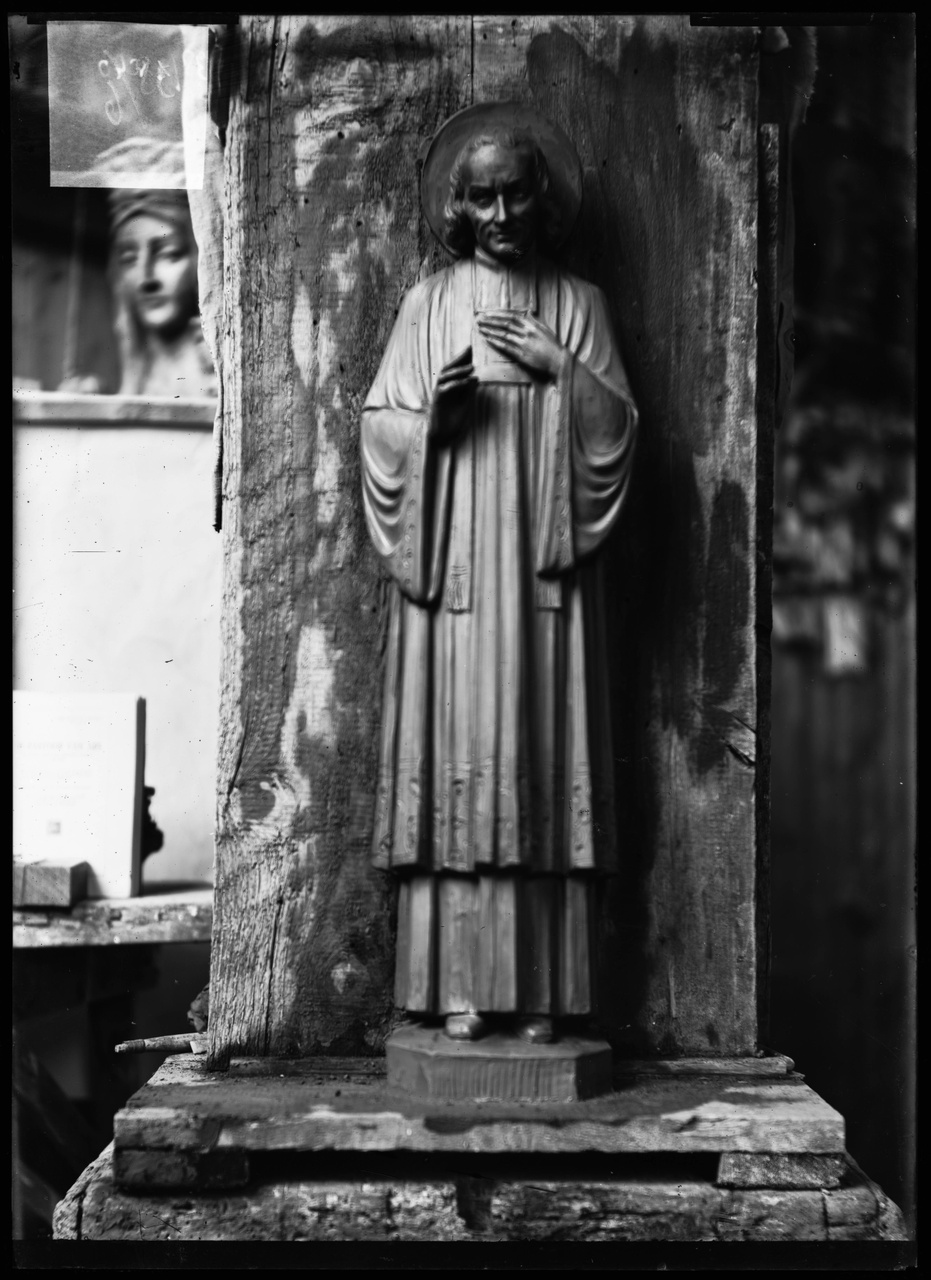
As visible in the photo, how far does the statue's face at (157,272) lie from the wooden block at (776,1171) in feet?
17.0

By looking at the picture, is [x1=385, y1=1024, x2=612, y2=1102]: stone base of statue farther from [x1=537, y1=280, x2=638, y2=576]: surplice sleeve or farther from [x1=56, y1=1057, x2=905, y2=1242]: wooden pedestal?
[x1=537, y1=280, x2=638, y2=576]: surplice sleeve

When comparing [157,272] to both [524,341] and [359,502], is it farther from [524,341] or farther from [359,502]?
[524,341]

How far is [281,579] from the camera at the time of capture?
15.6 ft

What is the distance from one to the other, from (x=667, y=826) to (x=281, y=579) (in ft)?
4.51

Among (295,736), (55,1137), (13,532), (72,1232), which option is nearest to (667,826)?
(295,736)

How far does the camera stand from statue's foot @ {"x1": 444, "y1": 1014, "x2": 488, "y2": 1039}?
4270 millimetres

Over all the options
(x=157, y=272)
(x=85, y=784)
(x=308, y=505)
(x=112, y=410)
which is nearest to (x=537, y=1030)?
(x=308, y=505)

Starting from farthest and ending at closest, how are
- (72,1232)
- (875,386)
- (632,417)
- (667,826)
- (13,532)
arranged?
(875,386), (13,532), (667,826), (632,417), (72,1232)

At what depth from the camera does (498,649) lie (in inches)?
169

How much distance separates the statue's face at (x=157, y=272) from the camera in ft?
25.1

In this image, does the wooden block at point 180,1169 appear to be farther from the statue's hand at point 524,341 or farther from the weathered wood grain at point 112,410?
the weathered wood grain at point 112,410

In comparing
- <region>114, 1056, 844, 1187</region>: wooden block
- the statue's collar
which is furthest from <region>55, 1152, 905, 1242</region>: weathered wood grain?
the statue's collar

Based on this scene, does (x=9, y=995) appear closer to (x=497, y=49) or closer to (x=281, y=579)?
(x=281, y=579)

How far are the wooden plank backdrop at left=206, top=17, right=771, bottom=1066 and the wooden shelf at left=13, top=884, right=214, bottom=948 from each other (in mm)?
2014
